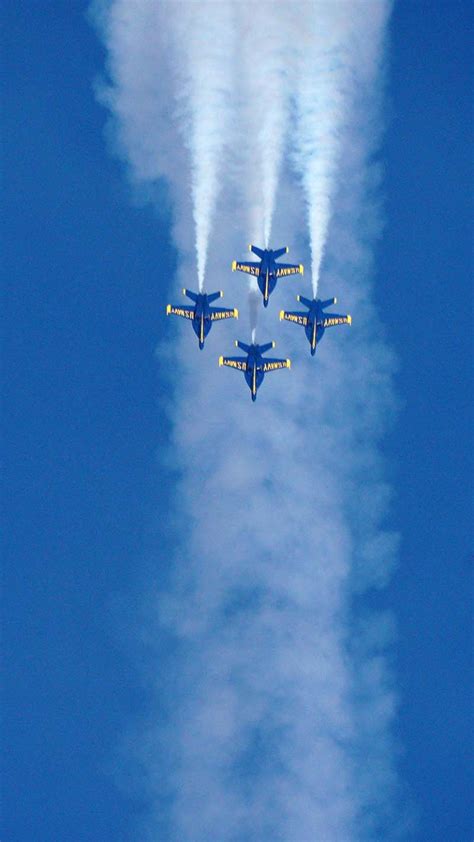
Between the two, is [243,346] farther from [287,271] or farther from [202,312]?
[287,271]

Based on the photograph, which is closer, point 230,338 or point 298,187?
point 298,187

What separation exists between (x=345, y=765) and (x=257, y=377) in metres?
19.3

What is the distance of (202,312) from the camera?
272 feet

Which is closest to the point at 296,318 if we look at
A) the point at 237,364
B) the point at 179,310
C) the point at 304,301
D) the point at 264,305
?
the point at 304,301

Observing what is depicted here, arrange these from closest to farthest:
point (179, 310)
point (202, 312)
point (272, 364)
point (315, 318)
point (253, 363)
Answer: point (202, 312)
point (179, 310)
point (253, 363)
point (315, 318)
point (272, 364)

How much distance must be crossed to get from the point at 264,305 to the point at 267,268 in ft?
8.34

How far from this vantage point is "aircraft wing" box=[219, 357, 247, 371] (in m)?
84.0

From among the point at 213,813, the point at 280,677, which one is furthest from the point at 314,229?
the point at 213,813

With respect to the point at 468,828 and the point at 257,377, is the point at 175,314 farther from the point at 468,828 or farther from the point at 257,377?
the point at 468,828

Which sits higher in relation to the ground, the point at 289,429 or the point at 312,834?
the point at 289,429

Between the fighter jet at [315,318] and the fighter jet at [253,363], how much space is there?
183 centimetres

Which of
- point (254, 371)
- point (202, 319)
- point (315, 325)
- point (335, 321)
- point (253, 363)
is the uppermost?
point (335, 321)

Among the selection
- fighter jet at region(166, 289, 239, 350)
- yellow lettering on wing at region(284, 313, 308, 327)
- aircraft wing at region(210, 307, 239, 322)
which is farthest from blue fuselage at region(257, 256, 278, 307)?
fighter jet at region(166, 289, 239, 350)

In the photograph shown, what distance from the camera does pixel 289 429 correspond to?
84125mm
